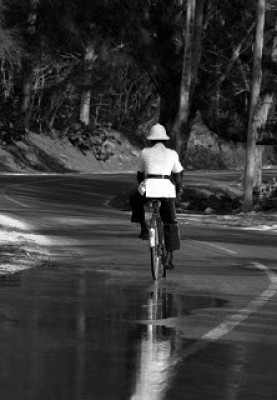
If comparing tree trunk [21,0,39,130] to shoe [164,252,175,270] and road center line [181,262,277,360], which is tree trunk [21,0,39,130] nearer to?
shoe [164,252,175,270]

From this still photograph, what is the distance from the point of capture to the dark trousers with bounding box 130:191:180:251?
1594 cm

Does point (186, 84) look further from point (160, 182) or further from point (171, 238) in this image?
point (160, 182)

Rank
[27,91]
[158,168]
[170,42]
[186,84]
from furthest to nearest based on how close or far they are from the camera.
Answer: [27,91] → [170,42] → [186,84] → [158,168]

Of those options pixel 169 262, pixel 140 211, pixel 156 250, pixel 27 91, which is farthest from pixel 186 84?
pixel 27 91

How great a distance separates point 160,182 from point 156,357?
22.1 feet

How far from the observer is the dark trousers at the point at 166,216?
1594 cm

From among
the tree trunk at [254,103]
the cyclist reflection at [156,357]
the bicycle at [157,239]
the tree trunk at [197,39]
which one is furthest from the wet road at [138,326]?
the tree trunk at [197,39]

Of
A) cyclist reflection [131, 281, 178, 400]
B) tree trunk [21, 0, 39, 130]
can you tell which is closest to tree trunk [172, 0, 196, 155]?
cyclist reflection [131, 281, 178, 400]

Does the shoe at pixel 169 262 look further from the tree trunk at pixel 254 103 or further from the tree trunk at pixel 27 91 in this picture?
the tree trunk at pixel 27 91

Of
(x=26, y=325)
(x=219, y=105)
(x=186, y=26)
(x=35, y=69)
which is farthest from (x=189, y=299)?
(x=35, y=69)

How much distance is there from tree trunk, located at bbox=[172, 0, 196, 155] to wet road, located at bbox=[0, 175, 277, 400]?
1836 centimetres

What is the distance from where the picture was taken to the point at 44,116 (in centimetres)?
7869

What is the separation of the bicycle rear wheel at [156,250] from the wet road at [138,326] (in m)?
0.22

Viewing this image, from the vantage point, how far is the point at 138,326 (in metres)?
10.8
